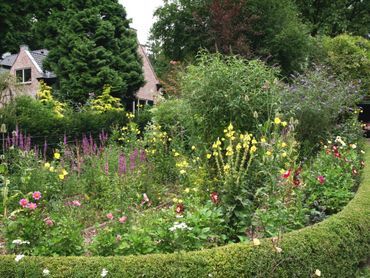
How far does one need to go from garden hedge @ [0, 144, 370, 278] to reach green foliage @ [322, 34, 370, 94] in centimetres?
1476

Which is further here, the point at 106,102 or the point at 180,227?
the point at 106,102

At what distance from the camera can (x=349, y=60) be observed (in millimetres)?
17219

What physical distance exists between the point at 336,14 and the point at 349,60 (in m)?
9.94

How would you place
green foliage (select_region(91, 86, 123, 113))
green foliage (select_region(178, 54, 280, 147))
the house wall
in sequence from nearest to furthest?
green foliage (select_region(178, 54, 280, 147))
green foliage (select_region(91, 86, 123, 113))
the house wall

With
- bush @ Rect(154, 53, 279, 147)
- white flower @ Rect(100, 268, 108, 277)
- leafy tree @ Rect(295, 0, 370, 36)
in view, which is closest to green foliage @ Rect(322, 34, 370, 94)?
leafy tree @ Rect(295, 0, 370, 36)

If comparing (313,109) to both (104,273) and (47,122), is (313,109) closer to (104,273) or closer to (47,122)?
(47,122)

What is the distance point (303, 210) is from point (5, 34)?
27.5 m

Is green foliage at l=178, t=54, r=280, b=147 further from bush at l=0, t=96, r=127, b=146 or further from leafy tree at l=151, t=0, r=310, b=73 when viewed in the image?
leafy tree at l=151, t=0, r=310, b=73

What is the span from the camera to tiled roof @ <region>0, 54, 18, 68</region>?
28.1 m

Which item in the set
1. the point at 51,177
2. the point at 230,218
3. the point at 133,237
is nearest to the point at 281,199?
the point at 230,218

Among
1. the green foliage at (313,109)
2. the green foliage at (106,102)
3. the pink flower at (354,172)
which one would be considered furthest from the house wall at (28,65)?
the pink flower at (354,172)

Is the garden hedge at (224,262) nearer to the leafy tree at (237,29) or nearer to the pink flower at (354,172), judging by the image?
the pink flower at (354,172)

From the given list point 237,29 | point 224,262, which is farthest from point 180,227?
point 237,29

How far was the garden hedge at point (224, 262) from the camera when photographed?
9.12 feet
